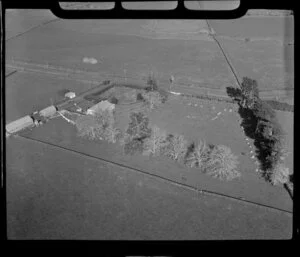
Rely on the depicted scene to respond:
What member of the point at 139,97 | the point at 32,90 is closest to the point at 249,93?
the point at 139,97

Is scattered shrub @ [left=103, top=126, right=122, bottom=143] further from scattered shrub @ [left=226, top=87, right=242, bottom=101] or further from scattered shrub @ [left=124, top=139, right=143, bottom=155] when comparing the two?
scattered shrub @ [left=226, top=87, right=242, bottom=101]

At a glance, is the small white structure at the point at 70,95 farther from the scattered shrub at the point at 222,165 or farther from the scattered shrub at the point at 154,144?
the scattered shrub at the point at 222,165

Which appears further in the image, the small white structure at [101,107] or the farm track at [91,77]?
the farm track at [91,77]

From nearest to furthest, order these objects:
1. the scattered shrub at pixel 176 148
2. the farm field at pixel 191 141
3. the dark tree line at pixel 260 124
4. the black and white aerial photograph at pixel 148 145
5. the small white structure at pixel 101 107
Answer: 1. the black and white aerial photograph at pixel 148 145
2. the farm field at pixel 191 141
3. the dark tree line at pixel 260 124
4. the scattered shrub at pixel 176 148
5. the small white structure at pixel 101 107

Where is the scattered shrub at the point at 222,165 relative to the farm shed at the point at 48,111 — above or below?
below

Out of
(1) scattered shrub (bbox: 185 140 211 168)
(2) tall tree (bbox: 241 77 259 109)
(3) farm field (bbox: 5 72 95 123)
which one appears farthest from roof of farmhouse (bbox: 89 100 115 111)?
(2) tall tree (bbox: 241 77 259 109)

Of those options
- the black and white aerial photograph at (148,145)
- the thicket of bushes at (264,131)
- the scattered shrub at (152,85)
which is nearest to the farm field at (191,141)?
the black and white aerial photograph at (148,145)

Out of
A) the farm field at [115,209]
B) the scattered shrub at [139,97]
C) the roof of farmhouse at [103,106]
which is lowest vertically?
the farm field at [115,209]
